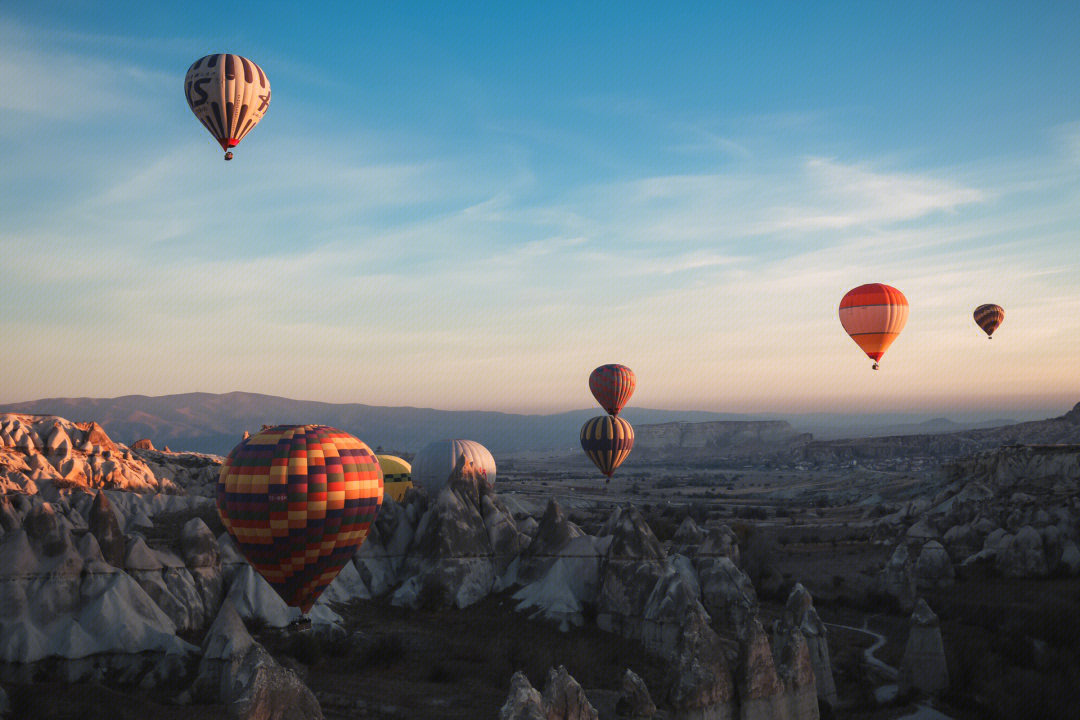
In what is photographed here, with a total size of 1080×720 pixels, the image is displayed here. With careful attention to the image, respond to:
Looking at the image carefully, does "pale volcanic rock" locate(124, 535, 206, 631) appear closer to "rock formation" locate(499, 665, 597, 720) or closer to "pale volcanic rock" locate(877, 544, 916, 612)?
"rock formation" locate(499, 665, 597, 720)

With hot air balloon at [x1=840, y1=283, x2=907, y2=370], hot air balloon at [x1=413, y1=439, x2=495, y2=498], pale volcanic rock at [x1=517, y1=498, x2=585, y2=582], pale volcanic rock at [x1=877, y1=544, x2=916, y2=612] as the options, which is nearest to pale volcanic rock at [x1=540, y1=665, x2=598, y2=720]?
pale volcanic rock at [x1=517, y1=498, x2=585, y2=582]

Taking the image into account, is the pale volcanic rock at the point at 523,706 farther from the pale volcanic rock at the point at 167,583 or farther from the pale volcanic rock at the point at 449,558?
the pale volcanic rock at the point at 449,558

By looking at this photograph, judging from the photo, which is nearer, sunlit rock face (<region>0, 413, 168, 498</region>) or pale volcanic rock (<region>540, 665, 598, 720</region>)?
pale volcanic rock (<region>540, 665, 598, 720</region>)

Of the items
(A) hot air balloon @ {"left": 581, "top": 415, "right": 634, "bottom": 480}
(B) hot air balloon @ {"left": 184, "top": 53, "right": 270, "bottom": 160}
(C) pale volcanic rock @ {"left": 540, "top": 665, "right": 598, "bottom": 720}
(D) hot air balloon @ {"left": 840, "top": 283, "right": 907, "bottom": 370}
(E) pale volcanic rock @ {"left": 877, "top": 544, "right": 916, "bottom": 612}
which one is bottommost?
(E) pale volcanic rock @ {"left": 877, "top": 544, "right": 916, "bottom": 612}

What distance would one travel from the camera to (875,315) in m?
34.3

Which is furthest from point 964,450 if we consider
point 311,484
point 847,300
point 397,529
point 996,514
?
point 311,484

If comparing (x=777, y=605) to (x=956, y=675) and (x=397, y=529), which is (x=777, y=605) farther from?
(x=397, y=529)

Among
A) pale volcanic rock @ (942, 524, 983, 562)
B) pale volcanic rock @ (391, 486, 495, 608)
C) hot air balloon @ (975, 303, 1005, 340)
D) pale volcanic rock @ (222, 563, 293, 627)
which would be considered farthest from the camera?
hot air balloon @ (975, 303, 1005, 340)

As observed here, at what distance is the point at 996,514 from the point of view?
41219 mm

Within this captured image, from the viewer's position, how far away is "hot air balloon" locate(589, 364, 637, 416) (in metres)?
A: 46.1

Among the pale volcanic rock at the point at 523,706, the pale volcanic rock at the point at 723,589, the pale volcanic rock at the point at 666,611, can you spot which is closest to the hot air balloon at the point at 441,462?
the pale volcanic rock at the point at 723,589

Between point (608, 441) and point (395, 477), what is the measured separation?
11.6 m

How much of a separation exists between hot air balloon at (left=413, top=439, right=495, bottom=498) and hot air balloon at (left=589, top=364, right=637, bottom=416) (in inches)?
273

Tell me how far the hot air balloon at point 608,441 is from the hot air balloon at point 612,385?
95 cm
